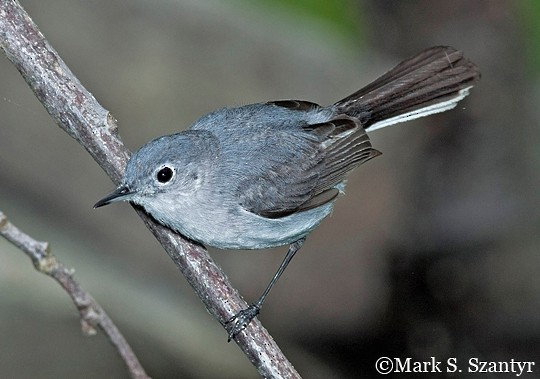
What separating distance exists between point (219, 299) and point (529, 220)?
11.1 feet

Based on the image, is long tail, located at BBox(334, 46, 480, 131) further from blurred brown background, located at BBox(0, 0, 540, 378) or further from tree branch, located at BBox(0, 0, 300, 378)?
blurred brown background, located at BBox(0, 0, 540, 378)

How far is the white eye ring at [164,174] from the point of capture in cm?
321

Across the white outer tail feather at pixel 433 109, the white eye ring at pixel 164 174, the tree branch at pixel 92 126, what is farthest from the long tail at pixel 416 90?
the tree branch at pixel 92 126

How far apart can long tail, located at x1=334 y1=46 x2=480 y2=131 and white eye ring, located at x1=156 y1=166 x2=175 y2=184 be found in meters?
1.11

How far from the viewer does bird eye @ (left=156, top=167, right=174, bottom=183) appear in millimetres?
3217

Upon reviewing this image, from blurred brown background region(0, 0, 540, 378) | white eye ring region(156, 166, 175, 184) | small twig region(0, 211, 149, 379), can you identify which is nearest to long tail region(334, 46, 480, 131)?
white eye ring region(156, 166, 175, 184)

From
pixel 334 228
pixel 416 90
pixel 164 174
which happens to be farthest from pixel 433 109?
pixel 334 228

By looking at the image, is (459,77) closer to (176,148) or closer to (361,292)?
(176,148)

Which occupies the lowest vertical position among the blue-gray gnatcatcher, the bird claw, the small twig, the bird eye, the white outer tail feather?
the small twig

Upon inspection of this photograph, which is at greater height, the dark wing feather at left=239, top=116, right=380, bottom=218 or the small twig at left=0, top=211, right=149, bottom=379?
the dark wing feather at left=239, top=116, right=380, bottom=218

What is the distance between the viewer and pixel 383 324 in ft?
18.3

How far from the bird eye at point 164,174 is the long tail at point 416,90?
112 centimetres

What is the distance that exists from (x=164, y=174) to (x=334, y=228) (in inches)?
123

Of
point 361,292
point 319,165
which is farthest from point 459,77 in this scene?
point 361,292
